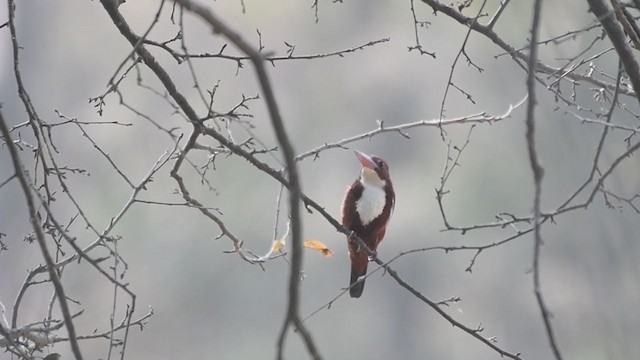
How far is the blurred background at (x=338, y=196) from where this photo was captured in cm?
618

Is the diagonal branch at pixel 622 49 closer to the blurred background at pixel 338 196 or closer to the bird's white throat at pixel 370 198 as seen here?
the bird's white throat at pixel 370 198

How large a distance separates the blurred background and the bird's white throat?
8.72 ft

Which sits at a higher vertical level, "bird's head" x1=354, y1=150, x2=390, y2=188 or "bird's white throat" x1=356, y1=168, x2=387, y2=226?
"bird's head" x1=354, y1=150, x2=390, y2=188

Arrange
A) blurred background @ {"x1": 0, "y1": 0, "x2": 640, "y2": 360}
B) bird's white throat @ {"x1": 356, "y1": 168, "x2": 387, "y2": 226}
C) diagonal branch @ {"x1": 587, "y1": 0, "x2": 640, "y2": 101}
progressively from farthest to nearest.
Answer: blurred background @ {"x1": 0, "y1": 0, "x2": 640, "y2": 360}, bird's white throat @ {"x1": 356, "y1": 168, "x2": 387, "y2": 226}, diagonal branch @ {"x1": 587, "y1": 0, "x2": 640, "y2": 101}

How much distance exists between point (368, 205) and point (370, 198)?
32mm

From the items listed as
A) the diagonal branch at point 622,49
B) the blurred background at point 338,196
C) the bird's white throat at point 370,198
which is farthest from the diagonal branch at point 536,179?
the blurred background at point 338,196

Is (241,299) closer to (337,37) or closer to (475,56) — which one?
(337,37)

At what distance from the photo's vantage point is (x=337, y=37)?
8.03m

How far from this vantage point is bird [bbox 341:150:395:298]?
3189 mm

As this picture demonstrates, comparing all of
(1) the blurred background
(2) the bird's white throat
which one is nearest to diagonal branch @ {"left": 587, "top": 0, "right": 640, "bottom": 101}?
(2) the bird's white throat

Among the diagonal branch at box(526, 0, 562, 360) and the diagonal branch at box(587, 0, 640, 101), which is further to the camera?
the diagonal branch at box(587, 0, 640, 101)

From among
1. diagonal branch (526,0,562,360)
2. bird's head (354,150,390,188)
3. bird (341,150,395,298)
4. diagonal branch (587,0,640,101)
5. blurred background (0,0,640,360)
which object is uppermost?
blurred background (0,0,640,360)

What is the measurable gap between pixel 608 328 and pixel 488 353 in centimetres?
251

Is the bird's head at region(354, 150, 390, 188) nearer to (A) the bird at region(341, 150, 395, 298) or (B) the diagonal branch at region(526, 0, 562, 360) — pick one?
(A) the bird at region(341, 150, 395, 298)
